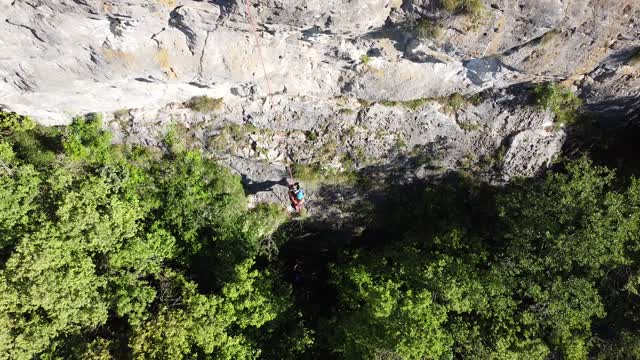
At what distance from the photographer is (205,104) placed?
14406 millimetres

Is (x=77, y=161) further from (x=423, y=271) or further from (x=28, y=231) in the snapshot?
(x=423, y=271)

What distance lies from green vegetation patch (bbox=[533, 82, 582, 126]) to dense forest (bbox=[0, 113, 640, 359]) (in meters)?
1.74

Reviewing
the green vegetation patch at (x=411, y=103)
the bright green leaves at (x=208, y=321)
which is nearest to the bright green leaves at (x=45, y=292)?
the bright green leaves at (x=208, y=321)

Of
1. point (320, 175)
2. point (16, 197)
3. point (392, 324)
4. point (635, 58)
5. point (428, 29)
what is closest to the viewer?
point (428, 29)

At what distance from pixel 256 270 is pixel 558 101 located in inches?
469

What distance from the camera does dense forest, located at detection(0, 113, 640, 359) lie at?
43.4ft

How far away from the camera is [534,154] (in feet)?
53.0

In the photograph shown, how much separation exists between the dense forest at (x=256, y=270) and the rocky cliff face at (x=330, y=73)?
1205 mm

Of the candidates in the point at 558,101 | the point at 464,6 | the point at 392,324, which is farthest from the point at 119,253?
the point at 558,101

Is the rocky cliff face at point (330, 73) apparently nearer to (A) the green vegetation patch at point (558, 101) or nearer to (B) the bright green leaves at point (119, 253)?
(A) the green vegetation patch at point (558, 101)

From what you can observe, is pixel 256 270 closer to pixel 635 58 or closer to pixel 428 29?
pixel 428 29

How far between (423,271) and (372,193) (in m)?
3.82

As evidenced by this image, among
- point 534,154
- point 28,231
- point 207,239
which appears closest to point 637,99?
point 534,154

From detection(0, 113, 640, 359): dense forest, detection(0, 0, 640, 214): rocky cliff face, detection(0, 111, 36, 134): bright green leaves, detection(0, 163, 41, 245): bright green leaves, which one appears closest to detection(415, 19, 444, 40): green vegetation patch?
detection(0, 0, 640, 214): rocky cliff face
